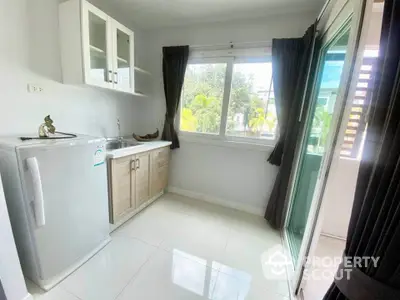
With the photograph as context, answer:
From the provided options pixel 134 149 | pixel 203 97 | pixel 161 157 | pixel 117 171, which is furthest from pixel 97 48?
pixel 161 157

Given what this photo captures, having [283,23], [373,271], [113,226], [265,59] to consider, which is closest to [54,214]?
[113,226]

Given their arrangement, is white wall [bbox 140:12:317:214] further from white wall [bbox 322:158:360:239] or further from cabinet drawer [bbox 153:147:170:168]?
white wall [bbox 322:158:360:239]

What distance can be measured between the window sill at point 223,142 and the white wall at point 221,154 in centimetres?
5

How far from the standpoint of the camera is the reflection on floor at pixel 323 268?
1455mm

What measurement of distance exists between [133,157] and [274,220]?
6.10 ft

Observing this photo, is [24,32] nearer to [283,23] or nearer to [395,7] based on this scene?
[395,7]

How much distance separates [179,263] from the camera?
165cm

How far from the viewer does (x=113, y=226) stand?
2014 millimetres

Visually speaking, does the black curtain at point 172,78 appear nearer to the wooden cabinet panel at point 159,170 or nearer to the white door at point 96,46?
the wooden cabinet panel at point 159,170

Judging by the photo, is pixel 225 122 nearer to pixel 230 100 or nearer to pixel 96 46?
pixel 230 100

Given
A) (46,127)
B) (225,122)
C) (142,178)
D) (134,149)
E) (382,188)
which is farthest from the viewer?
(225,122)

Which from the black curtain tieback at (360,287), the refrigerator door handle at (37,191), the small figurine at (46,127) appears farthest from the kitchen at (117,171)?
the black curtain tieback at (360,287)

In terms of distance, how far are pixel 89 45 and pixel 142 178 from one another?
4.97 feet

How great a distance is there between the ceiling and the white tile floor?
2.55 meters
